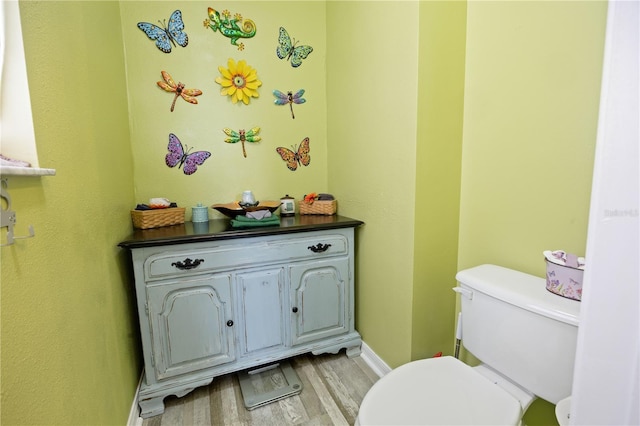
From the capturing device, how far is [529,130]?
3.57ft

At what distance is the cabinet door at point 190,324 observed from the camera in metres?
1.35

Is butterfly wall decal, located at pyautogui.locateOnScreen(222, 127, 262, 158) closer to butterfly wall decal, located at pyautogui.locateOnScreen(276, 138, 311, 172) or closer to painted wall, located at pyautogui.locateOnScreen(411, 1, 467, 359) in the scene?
butterfly wall decal, located at pyautogui.locateOnScreen(276, 138, 311, 172)

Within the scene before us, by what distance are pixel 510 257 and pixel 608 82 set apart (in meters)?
0.87

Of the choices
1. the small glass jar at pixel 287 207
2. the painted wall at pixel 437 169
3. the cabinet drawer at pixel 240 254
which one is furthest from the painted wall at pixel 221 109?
the painted wall at pixel 437 169

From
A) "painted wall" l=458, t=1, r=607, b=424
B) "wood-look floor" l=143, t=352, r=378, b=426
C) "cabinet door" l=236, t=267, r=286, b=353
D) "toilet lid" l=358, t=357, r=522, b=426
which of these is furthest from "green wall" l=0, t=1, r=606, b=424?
"cabinet door" l=236, t=267, r=286, b=353

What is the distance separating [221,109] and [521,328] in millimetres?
1867

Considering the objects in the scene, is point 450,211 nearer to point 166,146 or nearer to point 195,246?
point 195,246

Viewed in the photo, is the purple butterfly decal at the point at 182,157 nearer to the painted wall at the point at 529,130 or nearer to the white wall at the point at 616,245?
the painted wall at the point at 529,130

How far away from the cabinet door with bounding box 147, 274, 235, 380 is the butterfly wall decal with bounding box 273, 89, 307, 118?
1209mm

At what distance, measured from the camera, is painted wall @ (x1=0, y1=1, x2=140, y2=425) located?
1.99 ft

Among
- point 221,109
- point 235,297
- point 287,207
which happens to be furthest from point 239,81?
point 235,297

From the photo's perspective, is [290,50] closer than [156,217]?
No

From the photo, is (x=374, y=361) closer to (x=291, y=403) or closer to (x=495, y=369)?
(x=291, y=403)

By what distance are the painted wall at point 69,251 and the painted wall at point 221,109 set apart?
→ 0.33 metres
